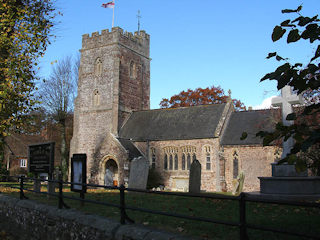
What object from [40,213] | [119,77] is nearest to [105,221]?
[40,213]

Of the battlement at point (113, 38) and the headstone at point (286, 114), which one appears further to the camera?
the battlement at point (113, 38)

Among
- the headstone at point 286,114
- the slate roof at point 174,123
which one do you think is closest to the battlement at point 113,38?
the slate roof at point 174,123

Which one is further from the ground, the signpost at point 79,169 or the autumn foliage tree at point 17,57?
the autumn foliage tree at point 17,57

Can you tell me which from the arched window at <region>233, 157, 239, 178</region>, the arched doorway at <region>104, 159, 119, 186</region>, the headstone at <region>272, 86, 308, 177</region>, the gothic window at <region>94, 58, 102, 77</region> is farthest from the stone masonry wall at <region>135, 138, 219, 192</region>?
the headstone at <region>272, 86, 308, 177</region>

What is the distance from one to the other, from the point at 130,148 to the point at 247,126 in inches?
409

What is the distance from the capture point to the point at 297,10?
306 cm

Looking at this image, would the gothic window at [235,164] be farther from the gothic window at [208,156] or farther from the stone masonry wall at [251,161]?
the gothic window at [208,156]

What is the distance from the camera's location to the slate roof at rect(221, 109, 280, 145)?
24594mm

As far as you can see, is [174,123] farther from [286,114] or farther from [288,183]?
[288,183]

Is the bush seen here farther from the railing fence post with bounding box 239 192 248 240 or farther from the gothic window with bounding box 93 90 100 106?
the railing fence post with bounding box 239 192 248 240

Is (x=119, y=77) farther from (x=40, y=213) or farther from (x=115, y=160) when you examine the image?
(x=40, y=213)

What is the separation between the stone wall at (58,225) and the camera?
5195mm

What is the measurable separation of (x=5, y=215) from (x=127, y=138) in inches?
804

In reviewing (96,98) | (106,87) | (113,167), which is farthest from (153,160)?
(96,98)
